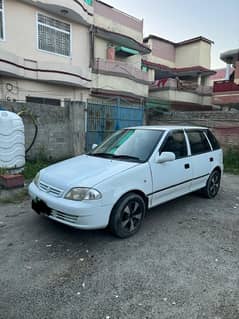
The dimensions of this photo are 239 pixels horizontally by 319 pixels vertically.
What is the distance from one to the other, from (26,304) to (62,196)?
49.3 inches

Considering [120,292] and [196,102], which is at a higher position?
[196,102]

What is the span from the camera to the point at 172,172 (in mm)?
3955

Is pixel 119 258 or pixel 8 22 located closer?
pixel 119 258

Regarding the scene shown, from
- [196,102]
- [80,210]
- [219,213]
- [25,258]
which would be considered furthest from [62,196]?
→ [196,102]

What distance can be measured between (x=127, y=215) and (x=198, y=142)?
2.38m

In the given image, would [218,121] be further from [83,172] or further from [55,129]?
[83,172]

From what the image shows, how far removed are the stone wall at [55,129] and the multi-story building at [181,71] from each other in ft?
32.7

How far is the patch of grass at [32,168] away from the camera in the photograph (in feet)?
19.8

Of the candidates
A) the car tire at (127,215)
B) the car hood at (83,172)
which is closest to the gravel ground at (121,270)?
the car tire at (127,215)

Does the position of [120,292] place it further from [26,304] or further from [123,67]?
[123,67]

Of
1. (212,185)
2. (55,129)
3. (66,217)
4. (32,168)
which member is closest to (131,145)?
(66,217)

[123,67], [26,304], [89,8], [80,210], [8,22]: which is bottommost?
[26,304]

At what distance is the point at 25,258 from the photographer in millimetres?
2855

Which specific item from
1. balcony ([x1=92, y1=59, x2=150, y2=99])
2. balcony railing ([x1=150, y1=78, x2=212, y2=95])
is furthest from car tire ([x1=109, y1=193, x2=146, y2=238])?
balcony railing ([x1=150, y1=78, x2=212, y2=95])
